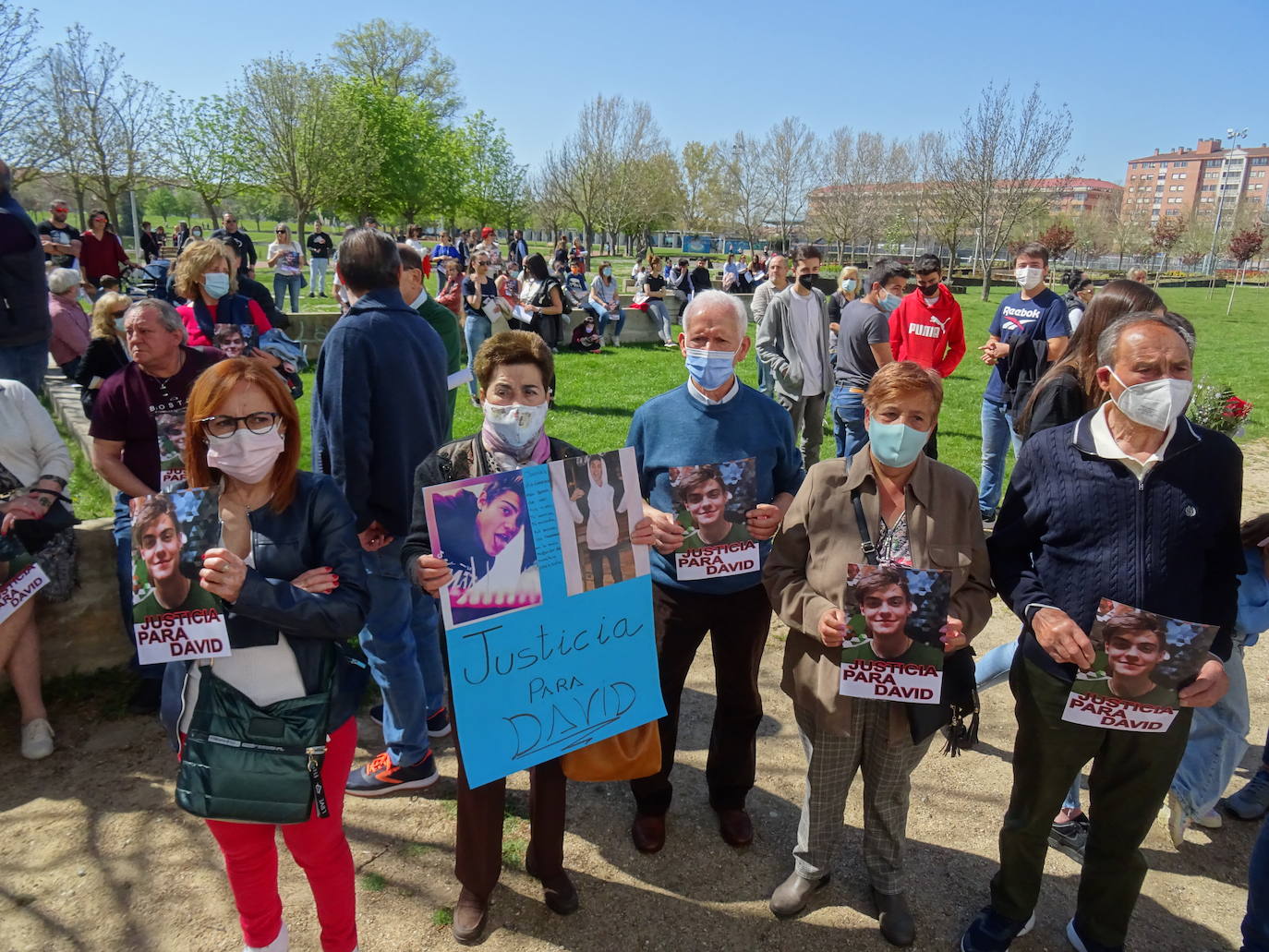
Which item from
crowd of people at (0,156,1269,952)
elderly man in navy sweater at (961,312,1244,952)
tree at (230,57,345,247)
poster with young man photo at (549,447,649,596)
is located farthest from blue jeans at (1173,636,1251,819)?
tree at (230,57,345,247)

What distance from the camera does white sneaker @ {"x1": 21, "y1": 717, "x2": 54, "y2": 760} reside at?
3.64 m

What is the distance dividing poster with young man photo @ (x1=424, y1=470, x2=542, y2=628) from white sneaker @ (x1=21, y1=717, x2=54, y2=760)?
2.62m

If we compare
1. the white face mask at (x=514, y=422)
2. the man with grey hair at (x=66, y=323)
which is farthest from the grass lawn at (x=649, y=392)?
the white face mask at (x=514, y=422)

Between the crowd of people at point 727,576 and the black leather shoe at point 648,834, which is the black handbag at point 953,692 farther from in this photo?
the black leather shoe at point 648,834

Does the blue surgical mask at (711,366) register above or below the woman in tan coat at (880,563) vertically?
above

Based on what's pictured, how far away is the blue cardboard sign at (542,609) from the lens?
2434 millimetres

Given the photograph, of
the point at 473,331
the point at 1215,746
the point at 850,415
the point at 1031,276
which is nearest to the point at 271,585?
the point at 1215,746

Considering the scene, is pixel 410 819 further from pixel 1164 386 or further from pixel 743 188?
pixel 743 188

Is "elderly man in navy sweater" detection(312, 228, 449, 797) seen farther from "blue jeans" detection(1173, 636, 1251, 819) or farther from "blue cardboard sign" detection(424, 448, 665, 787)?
"blue jeans" detection(1173, 636, 1251, 819)

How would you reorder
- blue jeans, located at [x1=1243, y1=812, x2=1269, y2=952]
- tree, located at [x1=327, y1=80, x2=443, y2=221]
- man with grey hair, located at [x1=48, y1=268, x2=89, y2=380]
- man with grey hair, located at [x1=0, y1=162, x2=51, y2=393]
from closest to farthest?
1. blue jeans, located at [x1=1243, y1=812, x2=1269, y2=952]
2. man with grey hair, located at [x1=0, y1=162, x2=51, y2=393]
3. man with grey hair, located at [x1=48, y1=268, x2=89, y2=380]
4. tree, located at [x1=327, y1=80, x2=443, y2=221]

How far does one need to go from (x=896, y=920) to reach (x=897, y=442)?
1.73 meters

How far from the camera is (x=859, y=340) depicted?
Answer: 6.84 m

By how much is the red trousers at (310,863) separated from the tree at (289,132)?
3281 cm

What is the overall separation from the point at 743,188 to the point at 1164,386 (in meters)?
60.6
